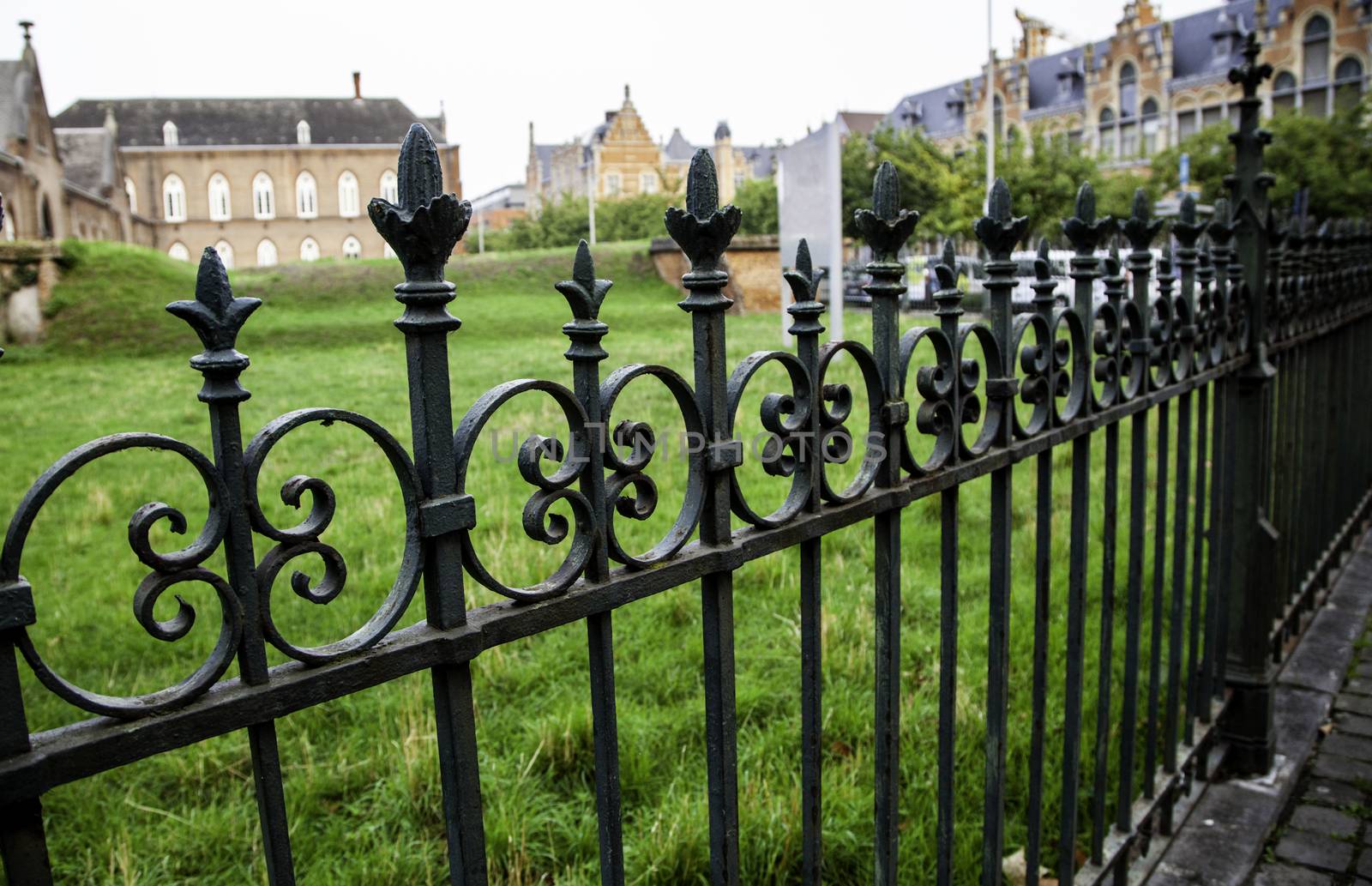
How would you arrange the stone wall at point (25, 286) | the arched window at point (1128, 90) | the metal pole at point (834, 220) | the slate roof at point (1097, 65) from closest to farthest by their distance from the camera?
1. the metal pole at point (834, 220)
2. the stone wall at point (25, 286)
3. the slate roof at point (1097, 65)
4. the arched window at point (1128, 90)

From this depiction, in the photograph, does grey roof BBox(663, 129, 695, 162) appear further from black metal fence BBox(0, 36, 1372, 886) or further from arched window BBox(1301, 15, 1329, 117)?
black metal fence BBox(0, 36, 1372, 886)

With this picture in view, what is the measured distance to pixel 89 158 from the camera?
4478cm

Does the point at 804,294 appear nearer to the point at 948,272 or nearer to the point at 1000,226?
the point at 948,272

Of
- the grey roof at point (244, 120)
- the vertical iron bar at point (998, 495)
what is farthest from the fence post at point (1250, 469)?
the grey roof at point (244, 120)

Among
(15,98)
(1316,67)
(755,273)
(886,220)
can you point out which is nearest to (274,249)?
(15,98)

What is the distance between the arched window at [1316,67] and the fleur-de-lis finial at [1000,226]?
151ft

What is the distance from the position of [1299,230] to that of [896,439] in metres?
2.95

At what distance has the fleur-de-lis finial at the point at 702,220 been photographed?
1.20 m

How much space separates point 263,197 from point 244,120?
14.4ft

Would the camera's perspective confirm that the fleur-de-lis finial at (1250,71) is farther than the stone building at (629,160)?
No

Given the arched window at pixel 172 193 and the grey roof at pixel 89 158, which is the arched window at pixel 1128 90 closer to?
the arched window at pixel 172 193

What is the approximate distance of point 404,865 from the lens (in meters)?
2.36

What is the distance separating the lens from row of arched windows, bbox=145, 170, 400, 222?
1967 inches

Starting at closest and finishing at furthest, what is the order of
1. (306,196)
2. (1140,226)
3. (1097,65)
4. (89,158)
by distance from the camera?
1. (1140,226)
2. (89,158)
3. (1097,65)
4. (306,196)
